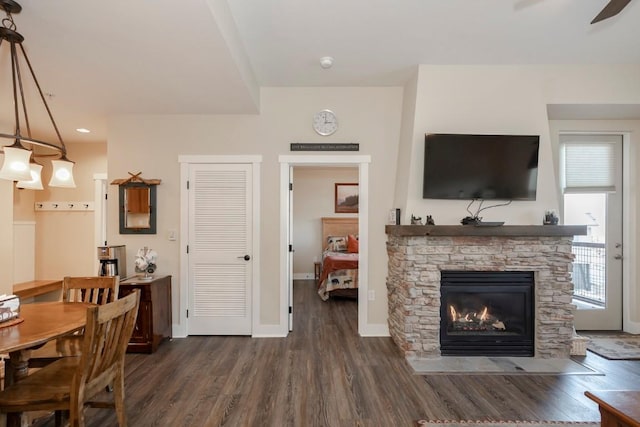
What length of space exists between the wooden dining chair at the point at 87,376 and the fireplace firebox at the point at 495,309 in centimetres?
276

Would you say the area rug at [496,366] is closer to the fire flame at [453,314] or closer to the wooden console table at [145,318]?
the fire flame at [453,314]

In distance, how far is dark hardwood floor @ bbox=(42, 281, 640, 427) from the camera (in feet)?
7.11

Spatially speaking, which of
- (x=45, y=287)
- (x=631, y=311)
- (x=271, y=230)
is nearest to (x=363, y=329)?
(x=271, y=230)

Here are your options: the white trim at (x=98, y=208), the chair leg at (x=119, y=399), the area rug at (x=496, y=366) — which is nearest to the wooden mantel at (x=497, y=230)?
the area rug at (x=496, y=366)

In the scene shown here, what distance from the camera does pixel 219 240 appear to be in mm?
3697

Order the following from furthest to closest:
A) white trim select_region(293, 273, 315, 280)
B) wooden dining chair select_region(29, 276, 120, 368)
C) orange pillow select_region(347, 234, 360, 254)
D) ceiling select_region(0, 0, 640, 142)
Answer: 1. white trim select_region(293, 273, 315, 280)
2. orange pillow select_region(347, 234, 360, 254)
3. wooden dining chair select_region(29, 276, 120, 368)
4. ceiling select_region(0, 0, 640, 142)

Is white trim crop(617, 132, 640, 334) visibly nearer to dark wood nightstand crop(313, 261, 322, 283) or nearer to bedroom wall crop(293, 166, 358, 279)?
bedroom wall crop(293, 166, 358, 279)

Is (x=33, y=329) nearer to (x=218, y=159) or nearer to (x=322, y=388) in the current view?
(x=322, y=388)

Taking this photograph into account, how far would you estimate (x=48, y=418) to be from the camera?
215 centimetres

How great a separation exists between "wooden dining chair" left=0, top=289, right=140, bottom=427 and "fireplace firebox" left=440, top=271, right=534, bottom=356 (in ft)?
9.06

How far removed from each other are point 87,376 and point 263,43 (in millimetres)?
2775

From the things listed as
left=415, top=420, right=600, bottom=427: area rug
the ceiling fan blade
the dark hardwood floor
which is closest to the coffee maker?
the dark hardwood floor

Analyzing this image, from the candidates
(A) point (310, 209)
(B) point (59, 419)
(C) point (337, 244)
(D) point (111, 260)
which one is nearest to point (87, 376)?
(B) point (59, 419)

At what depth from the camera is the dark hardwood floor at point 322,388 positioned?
2.17m
